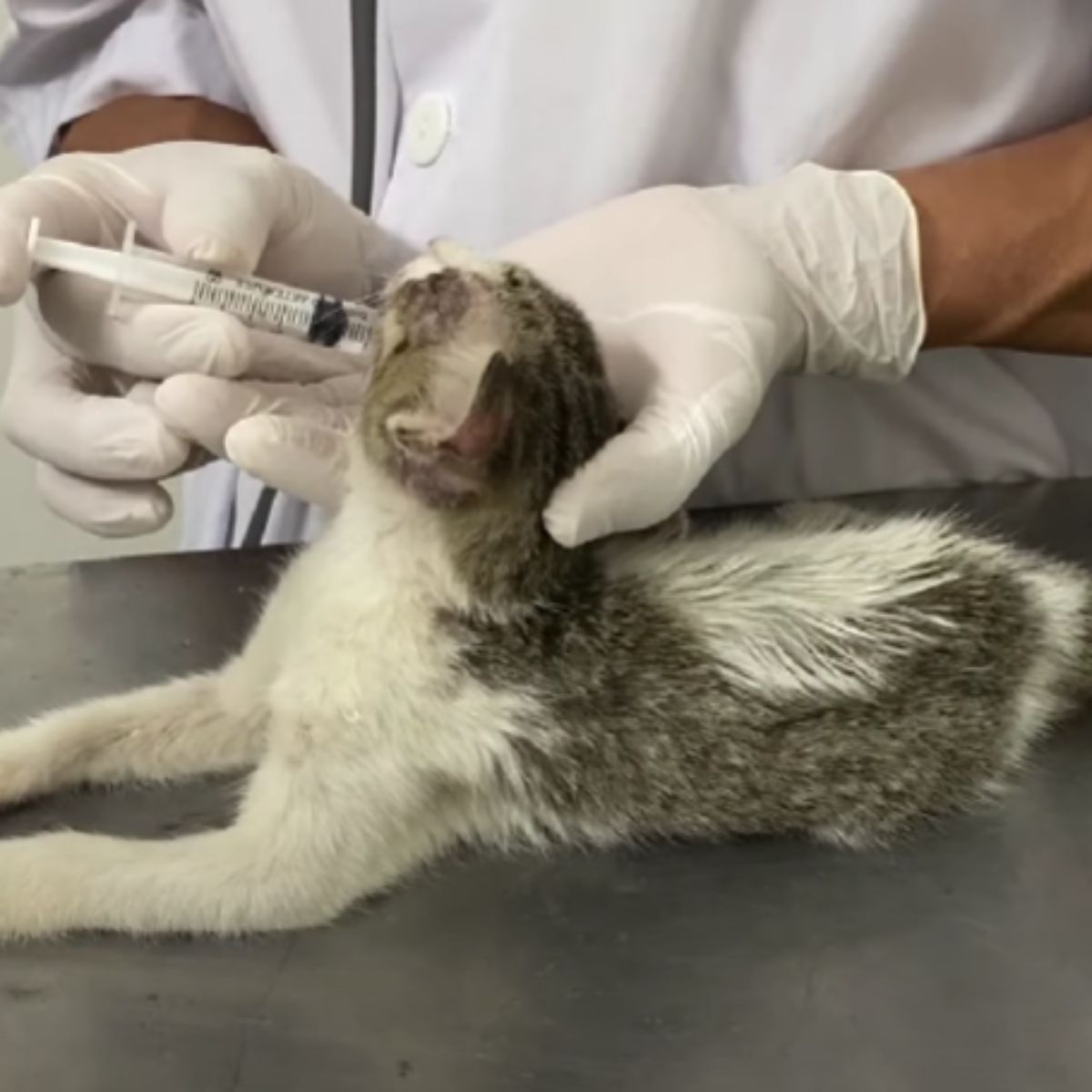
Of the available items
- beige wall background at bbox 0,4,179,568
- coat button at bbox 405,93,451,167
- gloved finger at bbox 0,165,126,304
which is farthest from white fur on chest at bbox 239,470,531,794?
beige wall background at bbox 0,4,179,568

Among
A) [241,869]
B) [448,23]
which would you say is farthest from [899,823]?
[448,23]

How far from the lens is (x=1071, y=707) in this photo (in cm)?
76

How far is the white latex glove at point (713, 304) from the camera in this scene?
0.70 metres

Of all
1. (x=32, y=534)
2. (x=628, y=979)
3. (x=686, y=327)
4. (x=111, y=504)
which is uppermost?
(x=686, y=327)

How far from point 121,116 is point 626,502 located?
64cm

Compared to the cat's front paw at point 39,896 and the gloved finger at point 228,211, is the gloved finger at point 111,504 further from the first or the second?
the cat's front paw at point 39,896

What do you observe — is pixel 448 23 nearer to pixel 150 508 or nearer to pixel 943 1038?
pixel 150 508

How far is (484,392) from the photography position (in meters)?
0.63

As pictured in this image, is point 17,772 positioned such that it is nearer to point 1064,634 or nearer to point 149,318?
point 149,318

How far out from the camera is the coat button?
97 centimetres

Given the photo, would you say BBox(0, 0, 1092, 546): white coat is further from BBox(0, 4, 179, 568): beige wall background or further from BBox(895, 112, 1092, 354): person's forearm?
BBox(0, 4, 179, 568): beige wall background

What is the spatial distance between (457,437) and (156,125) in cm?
58

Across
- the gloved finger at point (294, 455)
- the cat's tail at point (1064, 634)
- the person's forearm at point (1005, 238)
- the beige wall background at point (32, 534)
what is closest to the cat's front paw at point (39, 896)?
the gloved finger at point (294, 455)

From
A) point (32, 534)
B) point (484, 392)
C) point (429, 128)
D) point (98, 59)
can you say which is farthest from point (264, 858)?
point (32, 534)
